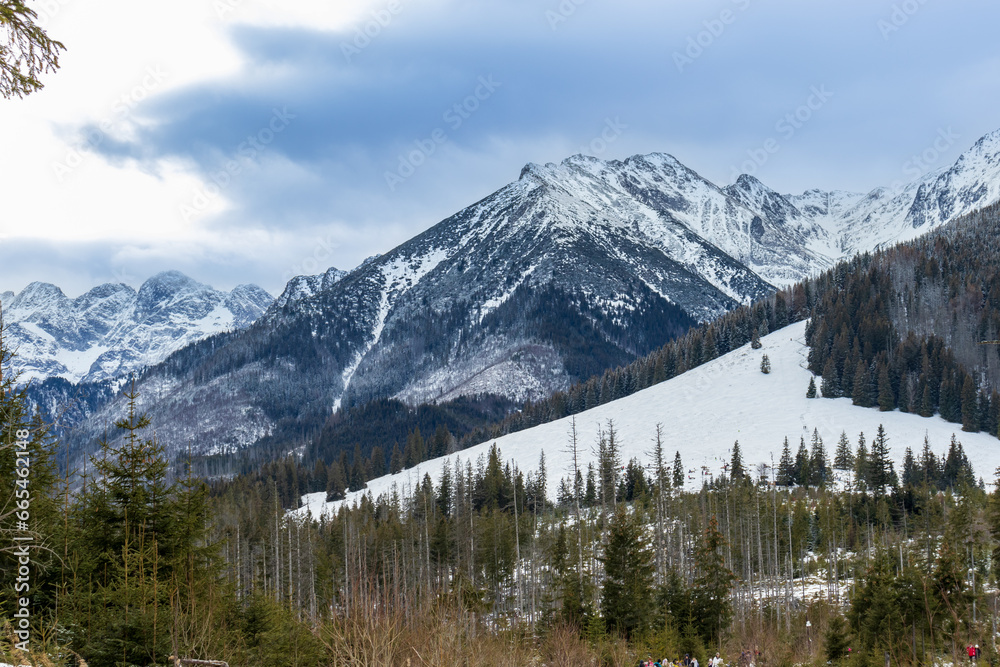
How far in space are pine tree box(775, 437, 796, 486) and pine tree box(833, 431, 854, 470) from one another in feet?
23.4

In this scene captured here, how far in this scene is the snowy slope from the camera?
4614 inches

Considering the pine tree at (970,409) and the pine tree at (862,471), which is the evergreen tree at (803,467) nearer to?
the pine tree at (862,471)

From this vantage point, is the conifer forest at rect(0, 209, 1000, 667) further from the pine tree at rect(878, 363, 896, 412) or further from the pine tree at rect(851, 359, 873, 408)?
the pine tree at rect(851, 359, 873, 408)

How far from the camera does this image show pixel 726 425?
132250mm

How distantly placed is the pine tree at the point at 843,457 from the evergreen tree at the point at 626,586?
277ft

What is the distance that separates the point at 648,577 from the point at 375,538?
137 ft

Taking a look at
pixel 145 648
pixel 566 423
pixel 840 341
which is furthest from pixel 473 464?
pixel 145 648

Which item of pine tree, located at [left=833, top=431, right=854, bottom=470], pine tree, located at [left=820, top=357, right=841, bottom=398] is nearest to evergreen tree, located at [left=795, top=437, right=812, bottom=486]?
pine tree, located at [left=833, top=431, right=854, bottom=470]

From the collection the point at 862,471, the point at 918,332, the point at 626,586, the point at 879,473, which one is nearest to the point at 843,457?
the point at 862,471

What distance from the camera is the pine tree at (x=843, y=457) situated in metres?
107

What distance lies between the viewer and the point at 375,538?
2891 inches

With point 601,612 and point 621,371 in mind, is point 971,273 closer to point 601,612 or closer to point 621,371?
point 621,371

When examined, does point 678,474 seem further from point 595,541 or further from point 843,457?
point 595,541

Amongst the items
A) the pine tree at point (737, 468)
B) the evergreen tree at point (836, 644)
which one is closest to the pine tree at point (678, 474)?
the pine tree at point (737, 468)
